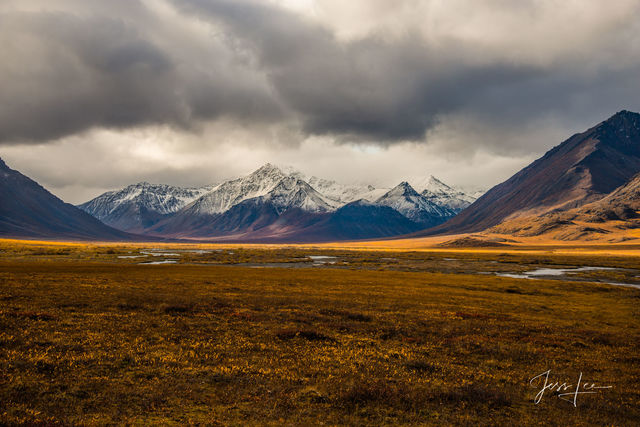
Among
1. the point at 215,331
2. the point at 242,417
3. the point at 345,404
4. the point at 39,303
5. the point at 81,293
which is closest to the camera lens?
the point at 242,417

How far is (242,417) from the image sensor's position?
1485 cm

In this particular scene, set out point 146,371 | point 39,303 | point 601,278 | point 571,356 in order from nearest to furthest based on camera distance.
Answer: point 146,371, point 571,356, point 39,303, point 601,278

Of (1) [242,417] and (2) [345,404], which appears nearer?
(1) [242,417]

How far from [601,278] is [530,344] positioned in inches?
3065

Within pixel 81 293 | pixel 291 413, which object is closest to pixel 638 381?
pixel 291 413

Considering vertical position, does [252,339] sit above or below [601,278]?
above

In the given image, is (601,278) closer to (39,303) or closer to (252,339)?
(252,339)
